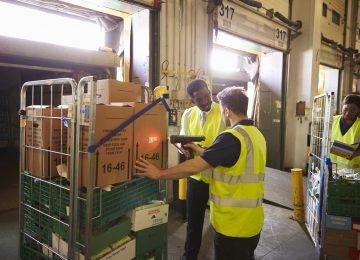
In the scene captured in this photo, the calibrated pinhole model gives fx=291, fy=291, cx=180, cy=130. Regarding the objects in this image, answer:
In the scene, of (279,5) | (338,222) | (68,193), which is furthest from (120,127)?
(279,5)

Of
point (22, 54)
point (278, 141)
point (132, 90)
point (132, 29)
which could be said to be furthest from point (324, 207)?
point (278, 141)

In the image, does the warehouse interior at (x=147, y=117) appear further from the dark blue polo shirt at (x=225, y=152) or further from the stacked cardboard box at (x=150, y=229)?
the dark blue polo shirt at (x=225, y=152)

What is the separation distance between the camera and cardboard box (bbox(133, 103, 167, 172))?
2021mm

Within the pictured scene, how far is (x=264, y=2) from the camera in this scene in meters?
6.40

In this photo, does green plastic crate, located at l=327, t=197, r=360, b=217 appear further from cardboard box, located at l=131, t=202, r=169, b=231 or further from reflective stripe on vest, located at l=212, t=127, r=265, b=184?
cardboard box, located at l=131, t=202, r=169, b=231

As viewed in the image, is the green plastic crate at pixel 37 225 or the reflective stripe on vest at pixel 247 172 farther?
the green plastic crate at pixel 37 225

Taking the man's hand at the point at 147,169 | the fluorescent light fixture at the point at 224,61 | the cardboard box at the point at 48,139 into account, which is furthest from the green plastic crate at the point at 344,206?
the fluorescent light fixture at the point at 224,61

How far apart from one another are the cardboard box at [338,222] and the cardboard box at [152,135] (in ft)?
6.41

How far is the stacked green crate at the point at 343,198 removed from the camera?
2.94 metres

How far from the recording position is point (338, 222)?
3.00 meters

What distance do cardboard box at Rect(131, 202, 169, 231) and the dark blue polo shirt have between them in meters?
0.66

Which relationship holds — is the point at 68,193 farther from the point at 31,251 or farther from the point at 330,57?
the point at 330,57

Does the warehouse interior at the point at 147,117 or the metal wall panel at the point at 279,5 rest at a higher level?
the metal wall panel at the point at 279,5

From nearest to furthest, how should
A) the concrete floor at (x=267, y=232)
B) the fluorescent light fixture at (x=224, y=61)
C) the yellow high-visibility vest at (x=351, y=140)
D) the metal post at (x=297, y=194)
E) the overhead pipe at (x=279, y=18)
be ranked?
the concrete floor at (x=267, y=232) < the yellow high-visibility vest at (x=351, y=140) < the metal post at (x=297, y=194) < the overhead pipe at (x=279, y=18) < the fluorescent light fixture at (x=224, y=61)
